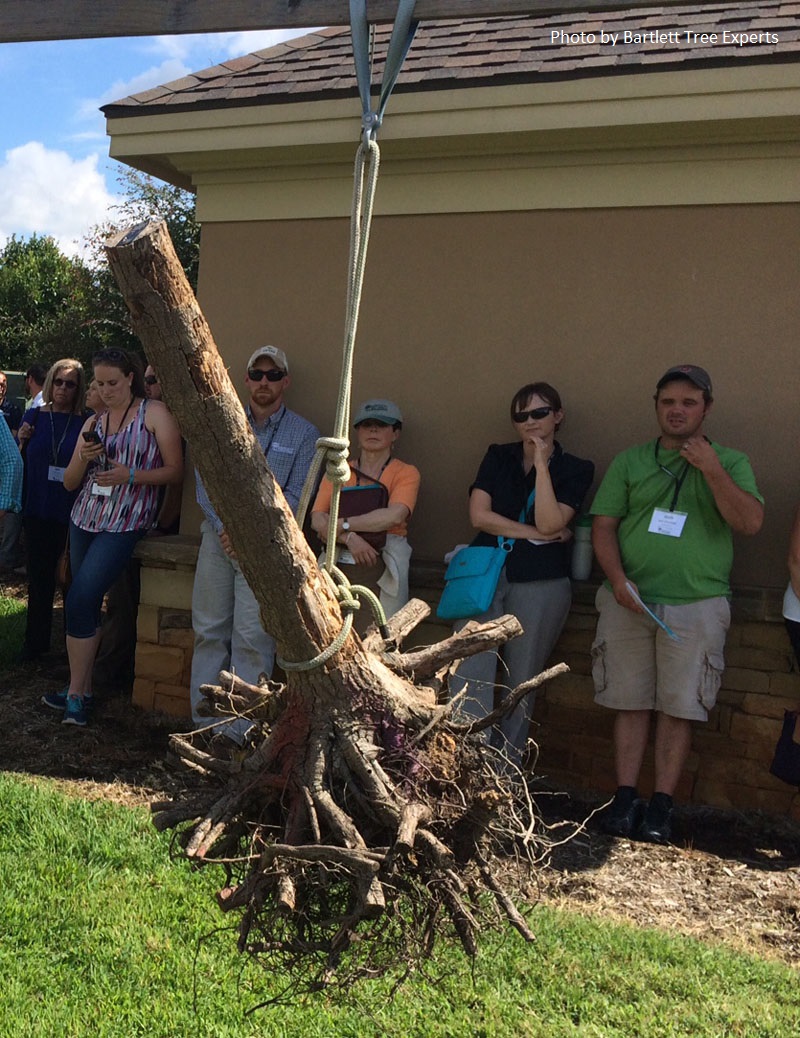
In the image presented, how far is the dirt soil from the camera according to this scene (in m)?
3.98

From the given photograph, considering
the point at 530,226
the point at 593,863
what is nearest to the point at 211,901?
the point at 593,863

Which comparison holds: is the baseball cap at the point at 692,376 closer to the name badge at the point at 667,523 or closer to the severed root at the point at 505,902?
the name badge at the point at 667,523

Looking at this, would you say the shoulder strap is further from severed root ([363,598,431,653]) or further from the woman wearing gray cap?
severed root ([363,598,431,653])

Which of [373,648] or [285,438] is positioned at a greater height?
[285,438]

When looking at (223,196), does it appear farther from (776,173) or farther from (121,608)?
(776,173)

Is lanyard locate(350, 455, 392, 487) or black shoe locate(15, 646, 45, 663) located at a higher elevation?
lanyard locate(350, 455, 392, 487)

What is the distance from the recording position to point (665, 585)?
15.8 feet

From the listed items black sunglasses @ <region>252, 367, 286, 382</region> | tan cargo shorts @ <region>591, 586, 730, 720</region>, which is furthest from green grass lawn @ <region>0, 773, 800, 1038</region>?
black sunglasses @ <region>252, 367, 286, 382</region>

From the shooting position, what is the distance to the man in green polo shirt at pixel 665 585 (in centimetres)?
473

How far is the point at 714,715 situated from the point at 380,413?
86.9 inches

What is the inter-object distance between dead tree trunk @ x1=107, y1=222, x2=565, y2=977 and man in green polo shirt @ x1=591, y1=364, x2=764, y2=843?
92.7 inches

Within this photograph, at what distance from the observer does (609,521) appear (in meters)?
4.98

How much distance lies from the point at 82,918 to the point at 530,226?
3.96 m

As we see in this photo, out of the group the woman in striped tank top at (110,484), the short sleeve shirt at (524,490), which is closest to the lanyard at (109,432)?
the woman in striped tank top at (110,484)
